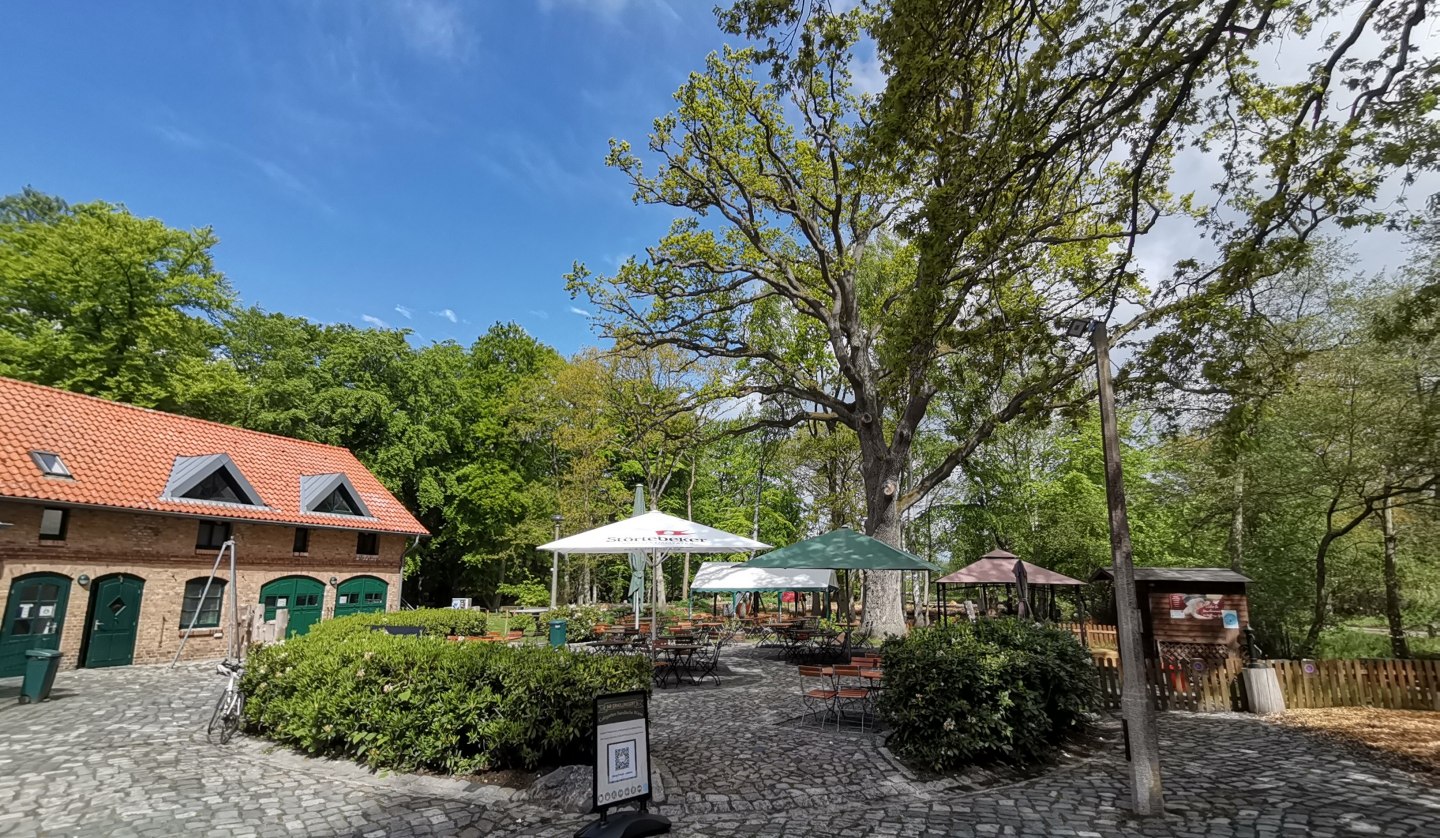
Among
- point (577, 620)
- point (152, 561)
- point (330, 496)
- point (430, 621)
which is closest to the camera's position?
point (430, 621)

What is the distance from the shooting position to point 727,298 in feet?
62.1

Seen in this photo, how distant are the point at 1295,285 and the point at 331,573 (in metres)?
31.0

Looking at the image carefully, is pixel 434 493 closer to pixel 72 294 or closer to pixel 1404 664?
pixel 72 294

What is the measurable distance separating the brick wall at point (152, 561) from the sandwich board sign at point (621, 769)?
52.6ft

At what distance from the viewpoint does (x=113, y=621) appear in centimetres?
1647

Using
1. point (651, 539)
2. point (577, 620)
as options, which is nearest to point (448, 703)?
point (651, 539)

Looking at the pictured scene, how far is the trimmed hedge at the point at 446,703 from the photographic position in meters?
7.06

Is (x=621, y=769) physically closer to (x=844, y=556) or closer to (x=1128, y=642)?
(x=1128, y=642)

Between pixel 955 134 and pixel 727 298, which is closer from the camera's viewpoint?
pixel 955 134

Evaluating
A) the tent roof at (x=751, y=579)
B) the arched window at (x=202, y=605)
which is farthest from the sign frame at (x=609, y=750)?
the arched window at (x=202, y=605)

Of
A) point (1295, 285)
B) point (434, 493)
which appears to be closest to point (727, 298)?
point (1295, 285)

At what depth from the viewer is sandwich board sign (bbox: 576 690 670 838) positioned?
5.16 m

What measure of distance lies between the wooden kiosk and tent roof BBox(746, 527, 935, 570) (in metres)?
5.31

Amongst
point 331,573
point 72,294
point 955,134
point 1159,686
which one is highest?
point 72,294
